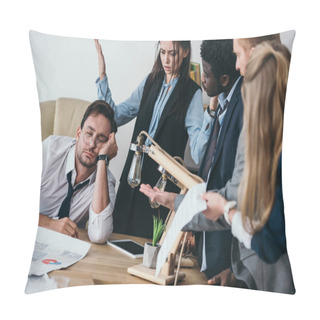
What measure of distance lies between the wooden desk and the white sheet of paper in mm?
95

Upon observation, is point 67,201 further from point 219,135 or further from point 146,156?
point 219,135

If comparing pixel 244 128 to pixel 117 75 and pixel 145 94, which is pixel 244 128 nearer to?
pixel 145 94

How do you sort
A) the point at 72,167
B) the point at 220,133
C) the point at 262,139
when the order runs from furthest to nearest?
the point at 72,167, the point at 220,133, the point at 262,139

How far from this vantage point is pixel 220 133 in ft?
6.26

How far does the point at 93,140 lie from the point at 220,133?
537mm

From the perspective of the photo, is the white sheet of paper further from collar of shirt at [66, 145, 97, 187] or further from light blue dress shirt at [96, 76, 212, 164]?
collar of shirt at [66, 145, 97, 187]

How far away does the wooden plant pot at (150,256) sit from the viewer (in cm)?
195

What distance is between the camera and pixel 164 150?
197 centimetres

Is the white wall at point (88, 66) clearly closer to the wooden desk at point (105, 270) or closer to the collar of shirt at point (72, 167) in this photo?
the collar of shirt at point (72, 167)

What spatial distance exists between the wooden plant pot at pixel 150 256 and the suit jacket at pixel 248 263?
0.69 feet

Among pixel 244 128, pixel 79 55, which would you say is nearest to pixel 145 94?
pixel 79 55

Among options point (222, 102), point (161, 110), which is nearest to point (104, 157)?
point (161, 110)

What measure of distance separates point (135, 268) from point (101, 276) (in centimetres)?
14

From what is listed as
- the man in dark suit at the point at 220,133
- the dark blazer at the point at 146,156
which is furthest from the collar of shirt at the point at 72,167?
the man in dark suit at the point at 220,133
